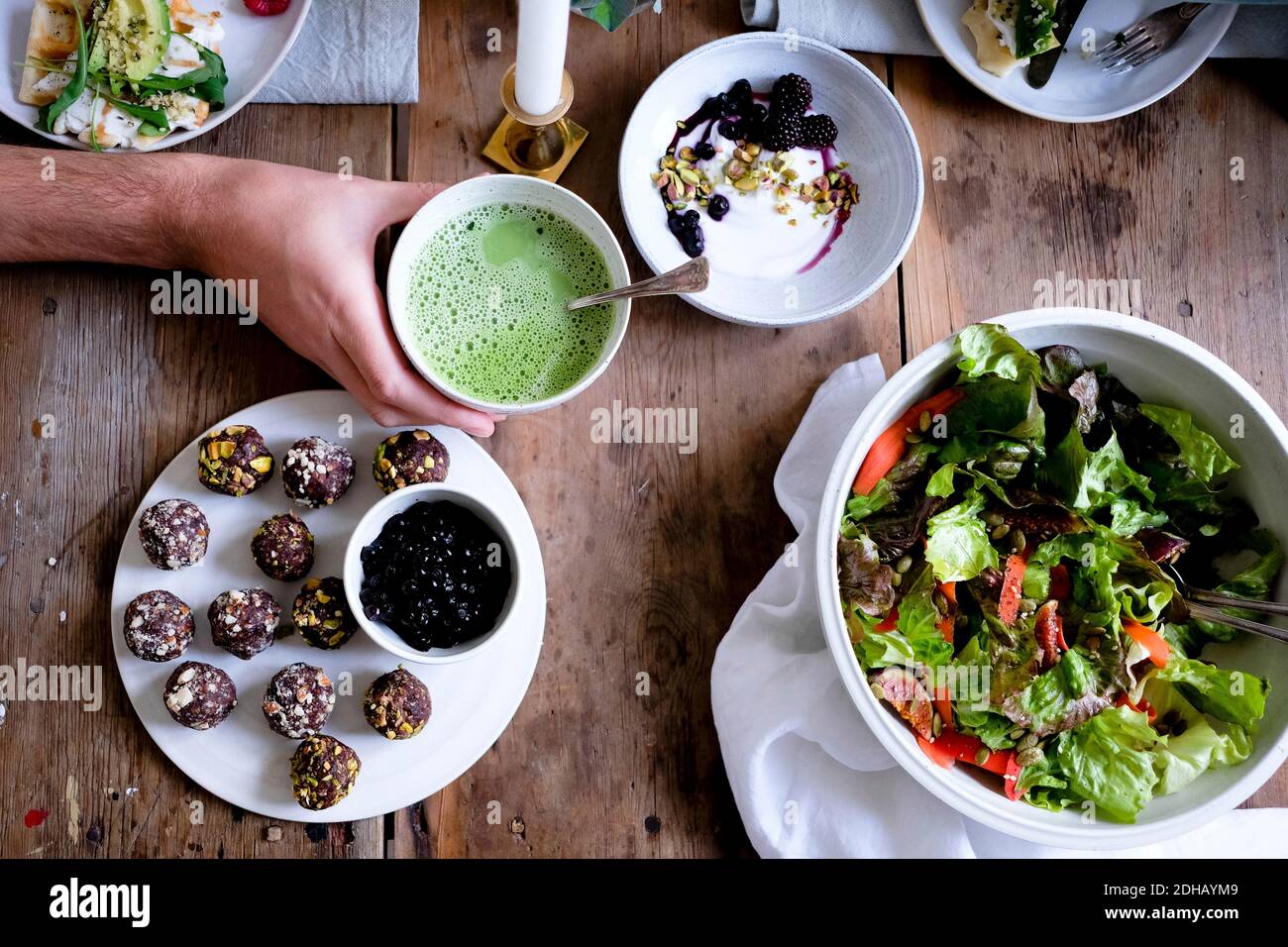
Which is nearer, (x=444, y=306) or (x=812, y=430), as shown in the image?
(x=444, y=306)

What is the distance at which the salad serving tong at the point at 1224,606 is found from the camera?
113 centimetres

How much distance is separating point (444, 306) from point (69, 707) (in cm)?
68

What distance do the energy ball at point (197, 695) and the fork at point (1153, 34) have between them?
1373 millimetres

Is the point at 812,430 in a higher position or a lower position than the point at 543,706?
higher

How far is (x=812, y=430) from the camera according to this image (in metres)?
1.29

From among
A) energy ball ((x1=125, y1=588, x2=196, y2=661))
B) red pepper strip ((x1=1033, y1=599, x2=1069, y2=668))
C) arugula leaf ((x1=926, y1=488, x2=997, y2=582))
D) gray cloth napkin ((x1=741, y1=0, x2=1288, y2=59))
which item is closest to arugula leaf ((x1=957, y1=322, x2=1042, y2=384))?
arugula leaf ((x1=926, y1=488, x2=997, y2=582))

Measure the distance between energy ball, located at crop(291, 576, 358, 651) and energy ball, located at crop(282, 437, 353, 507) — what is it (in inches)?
4.0

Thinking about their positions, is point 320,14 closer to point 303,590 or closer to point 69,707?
point 303,590

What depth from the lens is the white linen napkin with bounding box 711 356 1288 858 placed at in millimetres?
1213

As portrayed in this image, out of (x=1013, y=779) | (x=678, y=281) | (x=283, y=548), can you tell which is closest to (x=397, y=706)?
(x=283, y=548)

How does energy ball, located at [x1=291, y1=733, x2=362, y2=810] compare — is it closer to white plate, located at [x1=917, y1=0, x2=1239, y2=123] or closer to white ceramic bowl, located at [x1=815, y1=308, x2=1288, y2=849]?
white ceramic bowl, located at [x1=815, y1=308, x2=1288, y2=849]

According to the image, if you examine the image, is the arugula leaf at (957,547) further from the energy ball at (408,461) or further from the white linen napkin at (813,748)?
the energy ball at (408,461)

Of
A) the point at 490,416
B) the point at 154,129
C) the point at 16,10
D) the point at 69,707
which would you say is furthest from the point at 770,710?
the point at 16,10

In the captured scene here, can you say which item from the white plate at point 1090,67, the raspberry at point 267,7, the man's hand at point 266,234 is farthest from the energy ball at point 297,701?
the white plate at point 1090,67
